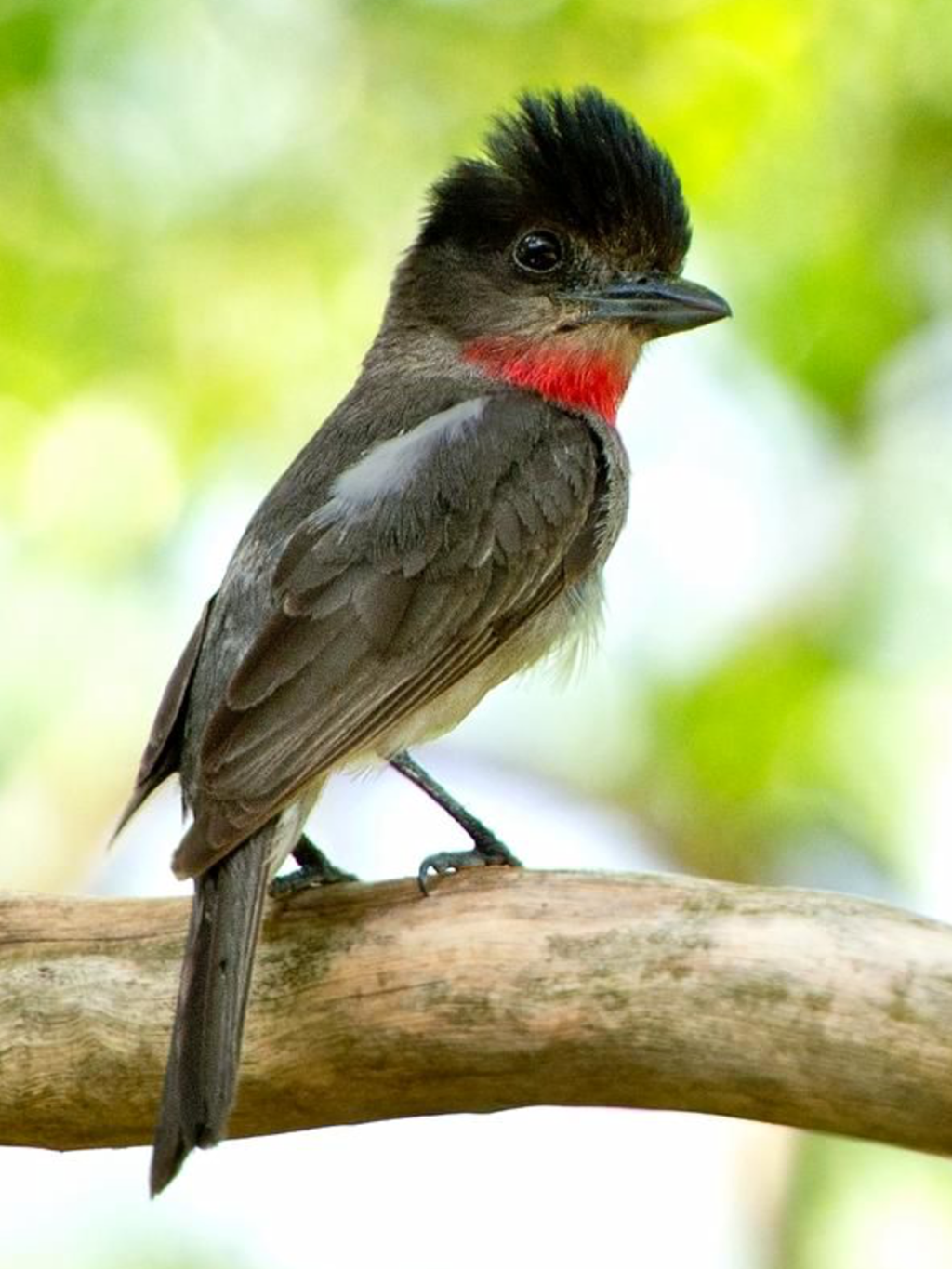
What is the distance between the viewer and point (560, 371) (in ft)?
17.3

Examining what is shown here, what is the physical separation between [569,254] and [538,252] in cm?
8

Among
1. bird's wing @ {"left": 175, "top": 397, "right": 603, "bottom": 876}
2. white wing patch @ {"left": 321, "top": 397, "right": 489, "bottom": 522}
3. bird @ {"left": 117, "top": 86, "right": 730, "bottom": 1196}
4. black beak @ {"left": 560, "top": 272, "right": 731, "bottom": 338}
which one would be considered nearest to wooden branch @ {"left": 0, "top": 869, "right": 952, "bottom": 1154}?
bird @ {"left": 117, "top": 86, "right": 730, "bottom": 1196}

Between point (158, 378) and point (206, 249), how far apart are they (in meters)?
0.51

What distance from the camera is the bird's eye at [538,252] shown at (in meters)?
5.35

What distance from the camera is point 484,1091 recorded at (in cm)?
371

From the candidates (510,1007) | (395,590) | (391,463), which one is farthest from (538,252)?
(510,1007)

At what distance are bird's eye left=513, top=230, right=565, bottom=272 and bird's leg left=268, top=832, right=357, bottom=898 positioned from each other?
1.60 meters

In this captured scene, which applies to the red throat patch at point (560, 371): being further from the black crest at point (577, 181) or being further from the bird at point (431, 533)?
the black crest at point (577, 181)

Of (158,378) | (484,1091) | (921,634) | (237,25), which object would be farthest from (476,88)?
(484,1091)

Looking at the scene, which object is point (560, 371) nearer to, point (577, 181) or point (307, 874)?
point (577, 181)

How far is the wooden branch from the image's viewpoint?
3.38 metres

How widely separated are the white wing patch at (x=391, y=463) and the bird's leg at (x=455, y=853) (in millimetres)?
565

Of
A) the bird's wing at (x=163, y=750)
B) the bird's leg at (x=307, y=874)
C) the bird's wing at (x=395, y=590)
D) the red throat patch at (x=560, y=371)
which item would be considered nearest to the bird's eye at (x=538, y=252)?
the red throat patch at (x=560, y=371)

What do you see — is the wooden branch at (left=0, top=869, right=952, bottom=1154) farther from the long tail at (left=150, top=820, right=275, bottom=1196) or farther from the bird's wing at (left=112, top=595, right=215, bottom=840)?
the bird's wing at (left=112, top=595, right=215, bottom=840)
